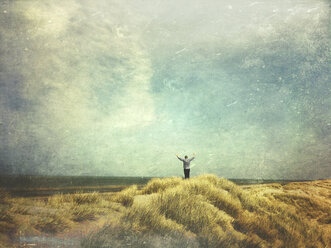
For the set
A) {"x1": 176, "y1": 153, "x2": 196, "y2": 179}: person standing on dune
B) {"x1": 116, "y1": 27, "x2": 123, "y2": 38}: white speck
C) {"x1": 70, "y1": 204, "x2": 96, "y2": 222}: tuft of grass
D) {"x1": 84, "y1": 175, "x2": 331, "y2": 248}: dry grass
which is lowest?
{"x1": 84, "y1": 175, "x2": 331, "y2": 248}: dry grass

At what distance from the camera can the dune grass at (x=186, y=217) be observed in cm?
272

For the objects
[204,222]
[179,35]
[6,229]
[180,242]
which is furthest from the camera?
[179,35]

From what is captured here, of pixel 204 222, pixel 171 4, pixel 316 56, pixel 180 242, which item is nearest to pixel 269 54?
pixel 316 56

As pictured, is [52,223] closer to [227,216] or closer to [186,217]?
[186,217]

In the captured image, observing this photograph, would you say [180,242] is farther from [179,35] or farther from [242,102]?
[179,35]

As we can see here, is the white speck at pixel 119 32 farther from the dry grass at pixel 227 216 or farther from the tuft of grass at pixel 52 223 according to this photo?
the tuft of grass at pixel 52 223

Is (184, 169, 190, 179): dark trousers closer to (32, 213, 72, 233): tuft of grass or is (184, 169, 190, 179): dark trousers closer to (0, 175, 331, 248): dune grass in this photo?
(0, 175, 331, 248): dune grass

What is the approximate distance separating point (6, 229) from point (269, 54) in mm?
7772

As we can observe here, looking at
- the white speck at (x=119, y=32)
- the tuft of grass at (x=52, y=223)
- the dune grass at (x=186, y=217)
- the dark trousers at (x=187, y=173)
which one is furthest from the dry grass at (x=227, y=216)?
the white speck at (x=119, y=32)

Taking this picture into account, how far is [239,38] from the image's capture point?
671cm

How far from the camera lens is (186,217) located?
3.55 m

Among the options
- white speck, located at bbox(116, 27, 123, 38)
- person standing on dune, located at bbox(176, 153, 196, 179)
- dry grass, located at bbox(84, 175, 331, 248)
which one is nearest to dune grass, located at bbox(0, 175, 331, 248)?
dry grass, located at bbox(84, 175, 331, 248)

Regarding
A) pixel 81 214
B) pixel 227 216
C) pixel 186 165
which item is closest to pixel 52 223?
pixel 81 214

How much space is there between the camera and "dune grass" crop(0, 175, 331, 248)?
107 inches
